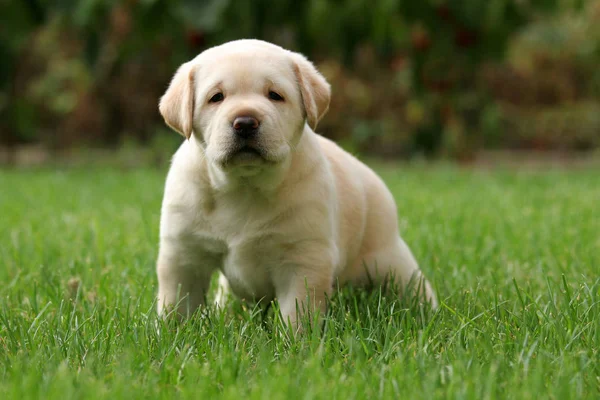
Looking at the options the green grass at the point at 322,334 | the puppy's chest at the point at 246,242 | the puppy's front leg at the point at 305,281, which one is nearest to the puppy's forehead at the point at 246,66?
the puppy's chest at the point at 246,242

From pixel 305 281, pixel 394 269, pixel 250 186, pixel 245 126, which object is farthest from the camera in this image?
pixel 394 269

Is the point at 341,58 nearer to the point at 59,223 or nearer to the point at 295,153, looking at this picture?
the point at 59,223

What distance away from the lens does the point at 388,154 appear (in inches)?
502

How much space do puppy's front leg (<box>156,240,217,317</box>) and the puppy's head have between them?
36 cm

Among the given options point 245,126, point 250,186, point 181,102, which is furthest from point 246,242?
point 181,102

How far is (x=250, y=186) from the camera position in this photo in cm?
253

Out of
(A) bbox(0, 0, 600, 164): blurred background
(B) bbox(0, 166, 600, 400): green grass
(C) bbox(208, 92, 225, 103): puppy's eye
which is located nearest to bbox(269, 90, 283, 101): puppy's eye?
(C) bbox(208, 92, 225, 103): puppy's eye

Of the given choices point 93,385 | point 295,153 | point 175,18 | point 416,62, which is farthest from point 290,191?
point 416,62

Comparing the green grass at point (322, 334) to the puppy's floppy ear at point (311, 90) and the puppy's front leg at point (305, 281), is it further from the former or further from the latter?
the puppy's floppy ear at point (311, 90)

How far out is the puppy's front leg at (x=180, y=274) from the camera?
2559 mm

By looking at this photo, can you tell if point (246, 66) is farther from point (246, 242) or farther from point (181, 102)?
point (246, 242)

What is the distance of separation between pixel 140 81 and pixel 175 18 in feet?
13.7

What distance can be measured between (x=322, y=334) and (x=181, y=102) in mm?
911

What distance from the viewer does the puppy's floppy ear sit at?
99.0 inches
